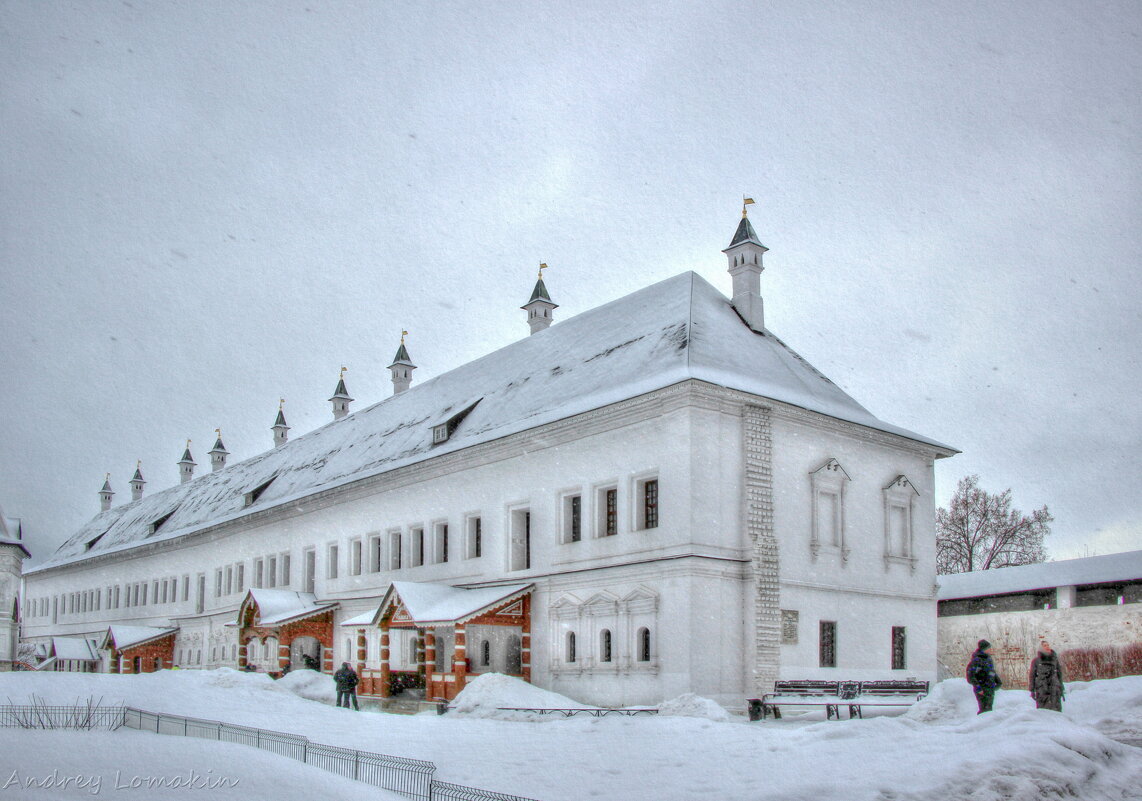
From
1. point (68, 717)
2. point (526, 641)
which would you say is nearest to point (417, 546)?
point (526, 641)

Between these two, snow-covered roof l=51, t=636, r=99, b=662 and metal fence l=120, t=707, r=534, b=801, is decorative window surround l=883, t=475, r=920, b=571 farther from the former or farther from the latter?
snow-covered roof l=51, t=636, r=99, b=662

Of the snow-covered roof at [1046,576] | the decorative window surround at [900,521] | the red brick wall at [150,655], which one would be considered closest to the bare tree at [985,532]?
the snow-covered roof at [1046,576]

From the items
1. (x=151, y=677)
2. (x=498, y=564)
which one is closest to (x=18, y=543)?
(x=151, y=677)

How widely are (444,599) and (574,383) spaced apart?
8.11 metres

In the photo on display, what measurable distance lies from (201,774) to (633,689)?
721 inches

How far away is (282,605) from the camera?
43.3 meters

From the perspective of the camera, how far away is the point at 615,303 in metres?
39.4

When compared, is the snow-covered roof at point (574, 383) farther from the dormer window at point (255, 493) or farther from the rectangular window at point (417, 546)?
the rectangular window at point (417, 546)

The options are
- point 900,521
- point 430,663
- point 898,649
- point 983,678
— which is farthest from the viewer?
point 430,663

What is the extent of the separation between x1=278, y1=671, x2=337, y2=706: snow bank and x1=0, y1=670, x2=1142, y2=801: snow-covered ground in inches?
319

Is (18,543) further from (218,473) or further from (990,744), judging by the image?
(990,744)

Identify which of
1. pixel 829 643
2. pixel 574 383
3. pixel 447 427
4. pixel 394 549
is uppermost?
pixel 574 383

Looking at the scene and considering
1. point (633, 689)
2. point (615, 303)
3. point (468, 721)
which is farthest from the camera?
point (615, 303)

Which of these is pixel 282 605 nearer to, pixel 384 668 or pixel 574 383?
pixel 384 668
